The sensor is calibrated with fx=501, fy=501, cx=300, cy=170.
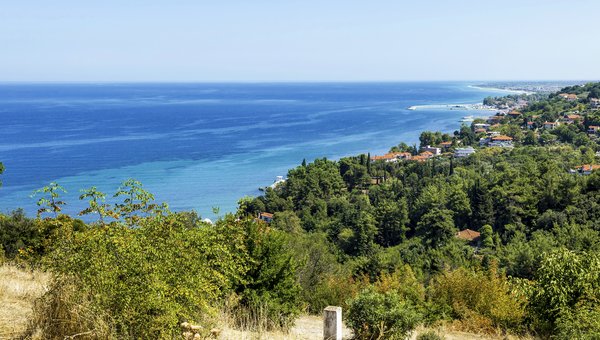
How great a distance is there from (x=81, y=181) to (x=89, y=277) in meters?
44.7

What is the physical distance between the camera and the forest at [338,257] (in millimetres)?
4887

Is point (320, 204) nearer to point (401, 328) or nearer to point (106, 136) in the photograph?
point (401, 328)

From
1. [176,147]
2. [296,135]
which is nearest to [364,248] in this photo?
[176,147]

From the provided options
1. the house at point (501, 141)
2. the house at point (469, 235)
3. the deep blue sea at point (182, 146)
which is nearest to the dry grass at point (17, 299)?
the deep blue sea at point (182, 146)

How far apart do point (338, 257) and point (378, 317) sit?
21.6 meters

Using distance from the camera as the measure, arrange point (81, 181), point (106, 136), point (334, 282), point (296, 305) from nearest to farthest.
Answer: point (296, 305) → point (334, 282) → point (81, 181) → point (106, 136)

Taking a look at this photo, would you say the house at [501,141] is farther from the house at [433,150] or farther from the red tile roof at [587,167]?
the red tile roof at [587,167]

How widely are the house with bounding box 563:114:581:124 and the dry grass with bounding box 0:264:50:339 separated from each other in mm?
80262

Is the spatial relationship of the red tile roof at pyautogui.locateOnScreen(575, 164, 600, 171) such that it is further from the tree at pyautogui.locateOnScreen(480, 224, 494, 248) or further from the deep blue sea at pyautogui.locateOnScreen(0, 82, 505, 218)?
the deep blue sea at pyautogui.locateOnScreen(0, 82, 505, 218)

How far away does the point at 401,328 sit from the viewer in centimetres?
847

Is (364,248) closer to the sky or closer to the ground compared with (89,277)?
closer to the ground

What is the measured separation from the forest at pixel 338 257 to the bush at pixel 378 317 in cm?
2

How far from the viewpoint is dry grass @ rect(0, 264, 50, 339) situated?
5.41 metres

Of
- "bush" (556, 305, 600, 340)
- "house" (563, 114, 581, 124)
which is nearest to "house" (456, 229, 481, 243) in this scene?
"bush" (556, 305, 600, 340)
